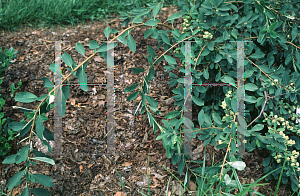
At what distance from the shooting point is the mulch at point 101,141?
166 centimetres

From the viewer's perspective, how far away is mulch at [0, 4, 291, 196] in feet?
5.44

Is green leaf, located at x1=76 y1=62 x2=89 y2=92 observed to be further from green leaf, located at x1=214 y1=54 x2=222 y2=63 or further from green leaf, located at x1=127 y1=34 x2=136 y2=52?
green leaf, located at x1=214 y1=54 x2=222 y2=63

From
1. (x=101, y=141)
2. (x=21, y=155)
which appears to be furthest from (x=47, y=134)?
(x=101, y=141)

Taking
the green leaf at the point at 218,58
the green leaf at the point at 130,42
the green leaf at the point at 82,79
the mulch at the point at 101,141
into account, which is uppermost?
the green leaf at the point at 130,42

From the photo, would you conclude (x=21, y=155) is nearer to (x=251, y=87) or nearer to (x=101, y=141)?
(x=101, y=141)

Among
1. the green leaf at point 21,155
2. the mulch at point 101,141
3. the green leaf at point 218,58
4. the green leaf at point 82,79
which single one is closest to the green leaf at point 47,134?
the green leaf at point 21,155

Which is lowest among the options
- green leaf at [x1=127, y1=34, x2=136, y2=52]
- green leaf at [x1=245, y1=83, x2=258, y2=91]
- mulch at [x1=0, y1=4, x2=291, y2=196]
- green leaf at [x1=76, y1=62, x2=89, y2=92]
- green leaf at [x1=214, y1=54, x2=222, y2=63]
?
mulch at [x1=0, y1=4, x2=291, y2=196]

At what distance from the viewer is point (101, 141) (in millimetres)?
1824

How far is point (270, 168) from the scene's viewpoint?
5.40ft

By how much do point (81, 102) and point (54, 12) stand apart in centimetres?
152

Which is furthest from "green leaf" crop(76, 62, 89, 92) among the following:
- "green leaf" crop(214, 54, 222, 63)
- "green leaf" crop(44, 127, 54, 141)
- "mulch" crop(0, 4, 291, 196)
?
"green leaf" crop(214, 54, 222, 63)

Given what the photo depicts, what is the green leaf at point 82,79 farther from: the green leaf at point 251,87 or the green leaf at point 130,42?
the green leaf at point 251,87

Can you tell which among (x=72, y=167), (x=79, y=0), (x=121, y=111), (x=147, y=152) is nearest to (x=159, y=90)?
(x=121, y=111)

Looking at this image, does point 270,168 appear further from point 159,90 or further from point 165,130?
point 159,90
